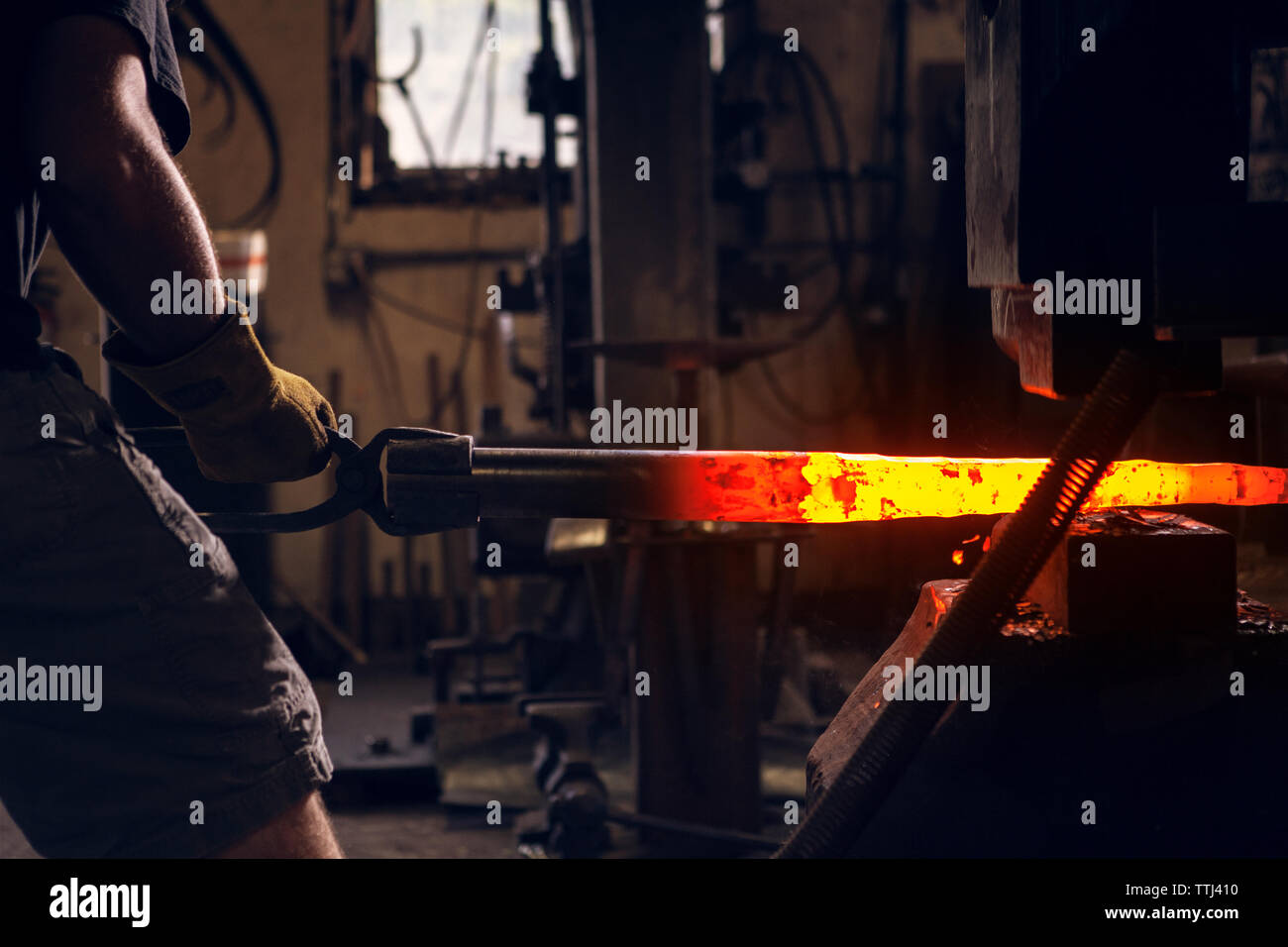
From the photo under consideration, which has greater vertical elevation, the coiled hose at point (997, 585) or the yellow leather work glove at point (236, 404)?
the yellow leather work glove at point (236, 404)

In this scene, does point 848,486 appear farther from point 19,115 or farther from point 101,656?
point 19,115

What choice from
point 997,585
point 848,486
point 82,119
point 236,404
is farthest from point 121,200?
point 997,585

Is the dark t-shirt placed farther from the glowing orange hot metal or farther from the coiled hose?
the coiled hose

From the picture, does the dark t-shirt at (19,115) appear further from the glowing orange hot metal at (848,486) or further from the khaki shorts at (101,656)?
the glowing orange hot metal at (848,486)

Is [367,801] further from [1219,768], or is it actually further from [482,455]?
[1219,768]

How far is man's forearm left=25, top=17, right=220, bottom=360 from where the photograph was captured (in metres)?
1.19

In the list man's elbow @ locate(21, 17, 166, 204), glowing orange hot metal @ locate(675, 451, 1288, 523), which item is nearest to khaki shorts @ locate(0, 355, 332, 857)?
man's elbow @ locate(21, 17, 166, 204)

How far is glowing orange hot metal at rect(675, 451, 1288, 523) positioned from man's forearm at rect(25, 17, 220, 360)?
0.55 meters

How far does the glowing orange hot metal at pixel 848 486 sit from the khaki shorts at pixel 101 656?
→ 1.75 ft

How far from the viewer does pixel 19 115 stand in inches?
48.7

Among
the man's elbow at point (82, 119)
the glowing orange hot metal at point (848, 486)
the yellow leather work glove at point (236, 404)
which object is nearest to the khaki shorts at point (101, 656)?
the yellow leather work glove at point (236, 404)

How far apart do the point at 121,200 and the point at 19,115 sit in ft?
0.52

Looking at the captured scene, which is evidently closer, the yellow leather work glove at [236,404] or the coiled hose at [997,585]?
the coiled hose at [997,585]

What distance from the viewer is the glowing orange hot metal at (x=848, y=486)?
119 centimetres
